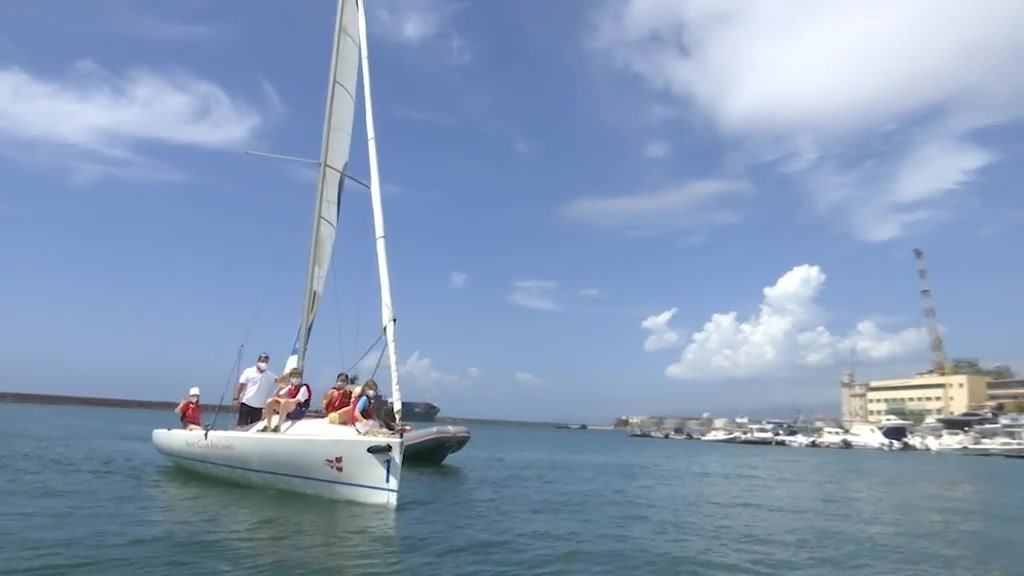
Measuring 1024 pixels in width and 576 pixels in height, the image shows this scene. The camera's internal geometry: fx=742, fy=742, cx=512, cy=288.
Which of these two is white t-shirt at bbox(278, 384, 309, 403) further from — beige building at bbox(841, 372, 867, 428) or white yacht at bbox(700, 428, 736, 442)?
beige building at bbox(841, 372, 867, 428)

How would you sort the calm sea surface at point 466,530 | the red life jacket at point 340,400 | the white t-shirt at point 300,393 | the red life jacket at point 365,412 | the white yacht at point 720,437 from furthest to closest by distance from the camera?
the white yacht at point 720,437 < the white t-shirt at point 300,393 < the red life jacket at point 340,400 < the red life jacket at point 365,412 < the calm sea surface at point 466,530

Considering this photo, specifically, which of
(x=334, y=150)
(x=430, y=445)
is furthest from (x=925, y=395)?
(x=334, y=150)

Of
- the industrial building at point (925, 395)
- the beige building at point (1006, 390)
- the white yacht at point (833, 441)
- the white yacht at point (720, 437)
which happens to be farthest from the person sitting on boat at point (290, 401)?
the beige building at point (1006, 390)

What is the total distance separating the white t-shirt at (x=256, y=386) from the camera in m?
20.5

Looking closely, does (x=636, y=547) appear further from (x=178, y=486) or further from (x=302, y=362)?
(x=178, y=486)

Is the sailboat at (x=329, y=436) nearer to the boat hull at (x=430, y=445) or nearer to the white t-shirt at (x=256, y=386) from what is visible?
the white t-shirt at (x=256, y=386)

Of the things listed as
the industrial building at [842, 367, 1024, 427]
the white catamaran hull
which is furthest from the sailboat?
the industrial building at [842, 367, 1024, 427]

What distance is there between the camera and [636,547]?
15.5 meters

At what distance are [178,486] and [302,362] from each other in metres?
4.58

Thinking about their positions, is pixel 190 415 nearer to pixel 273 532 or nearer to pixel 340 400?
pixel 340 400

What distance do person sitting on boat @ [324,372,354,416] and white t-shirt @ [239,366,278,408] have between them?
8.58ft

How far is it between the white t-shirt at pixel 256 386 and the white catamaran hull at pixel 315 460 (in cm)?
150

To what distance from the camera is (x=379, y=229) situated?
61.8 feet

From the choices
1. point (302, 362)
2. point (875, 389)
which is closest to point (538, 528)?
point (302, 362)
